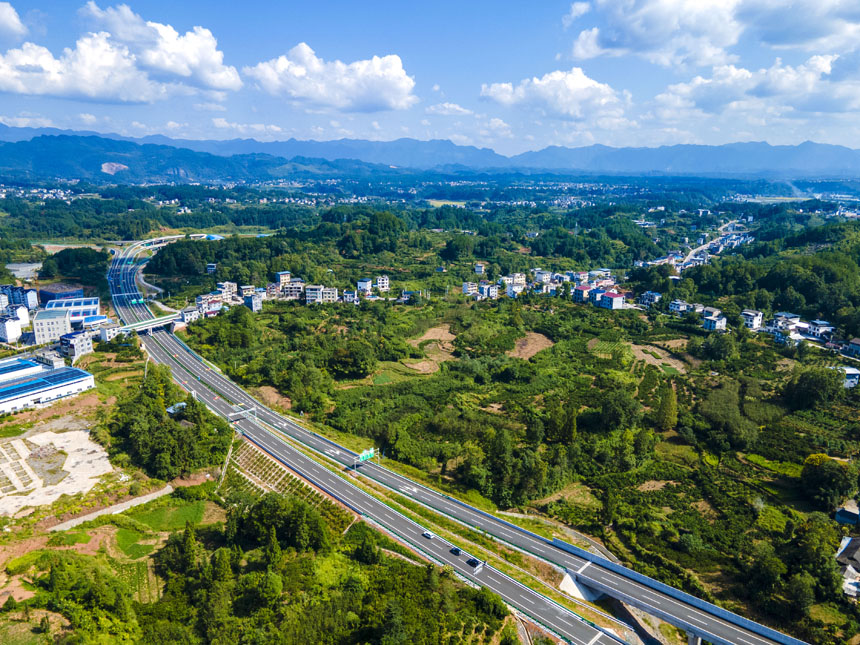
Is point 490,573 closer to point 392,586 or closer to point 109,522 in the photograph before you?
point 392,586

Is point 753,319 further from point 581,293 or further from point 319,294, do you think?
point 319,294

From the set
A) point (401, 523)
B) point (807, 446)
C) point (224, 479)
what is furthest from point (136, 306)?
point (807, 446)

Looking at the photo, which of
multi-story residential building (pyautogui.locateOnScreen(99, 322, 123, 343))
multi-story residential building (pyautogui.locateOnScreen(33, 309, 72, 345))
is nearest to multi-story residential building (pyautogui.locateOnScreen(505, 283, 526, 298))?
multi-story residential building (pyautogui.locateOnScreen(99, 322, 123, 343))

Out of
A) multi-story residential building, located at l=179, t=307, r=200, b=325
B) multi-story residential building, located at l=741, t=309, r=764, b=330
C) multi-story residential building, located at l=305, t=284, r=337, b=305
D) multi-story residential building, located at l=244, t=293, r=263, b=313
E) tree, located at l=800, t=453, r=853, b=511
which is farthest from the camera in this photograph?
multi-story residential building, located at l=305, t=284, r=337, b=305

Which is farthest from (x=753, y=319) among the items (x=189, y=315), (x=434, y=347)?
(x=189, y=315)

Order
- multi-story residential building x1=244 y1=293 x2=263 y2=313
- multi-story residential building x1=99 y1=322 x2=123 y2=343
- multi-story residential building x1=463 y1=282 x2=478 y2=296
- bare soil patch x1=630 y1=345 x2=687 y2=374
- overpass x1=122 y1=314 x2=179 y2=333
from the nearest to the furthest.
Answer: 1. bare soil patch x1=630 y1=345 x2=687 y2=374
2. multi-story residential building x1=99 y1=322 x2=123 y2=343
3. overpass x1=122 y1=314 x2=179 y2=333
4. multi-story residential building x1=244 y1=293 x2=263 y2=313
5. multi-story residential building x1=463 y1=282 x2=478 y2=296

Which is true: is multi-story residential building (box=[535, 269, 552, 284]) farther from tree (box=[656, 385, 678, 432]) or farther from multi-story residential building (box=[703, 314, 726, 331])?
tree (box=[656, 385, 678, 432])

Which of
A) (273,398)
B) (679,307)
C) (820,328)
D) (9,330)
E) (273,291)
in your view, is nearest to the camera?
(273,398)
